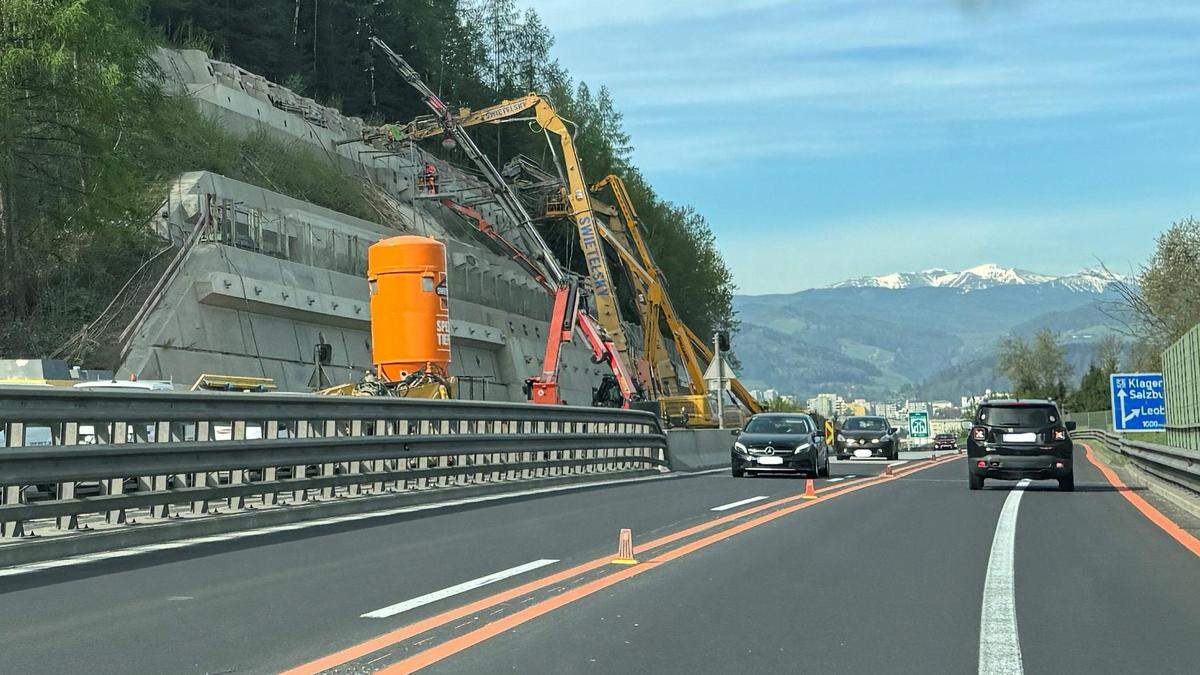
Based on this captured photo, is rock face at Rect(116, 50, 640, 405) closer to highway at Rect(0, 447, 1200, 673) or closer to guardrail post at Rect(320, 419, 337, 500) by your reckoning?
guardrail post at Rect(320, 419, 337, 500)

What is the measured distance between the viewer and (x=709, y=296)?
9750 centimetres

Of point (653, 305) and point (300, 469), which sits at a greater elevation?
point (653, 305)

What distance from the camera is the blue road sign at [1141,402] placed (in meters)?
34.2

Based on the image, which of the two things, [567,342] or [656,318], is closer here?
[567,342]

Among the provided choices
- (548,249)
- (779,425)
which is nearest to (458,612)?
(779,425)

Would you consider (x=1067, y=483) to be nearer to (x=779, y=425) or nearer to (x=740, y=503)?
(x=779, y=425)

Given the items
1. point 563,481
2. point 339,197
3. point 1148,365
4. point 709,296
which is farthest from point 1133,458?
point 709,296

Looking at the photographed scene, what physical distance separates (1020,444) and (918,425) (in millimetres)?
60334

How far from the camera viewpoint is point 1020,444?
72.1 ft

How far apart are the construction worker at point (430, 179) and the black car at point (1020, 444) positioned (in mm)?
34814

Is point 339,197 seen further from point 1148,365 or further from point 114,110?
point 1148,365

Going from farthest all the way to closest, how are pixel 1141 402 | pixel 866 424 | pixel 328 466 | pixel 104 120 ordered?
pixel 866 424 → pixel 1141 402 → pixel 104 120 → pixel 328 466

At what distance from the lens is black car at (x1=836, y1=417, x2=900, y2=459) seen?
4762cm

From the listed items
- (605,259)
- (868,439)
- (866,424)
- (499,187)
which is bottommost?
(868,439)
